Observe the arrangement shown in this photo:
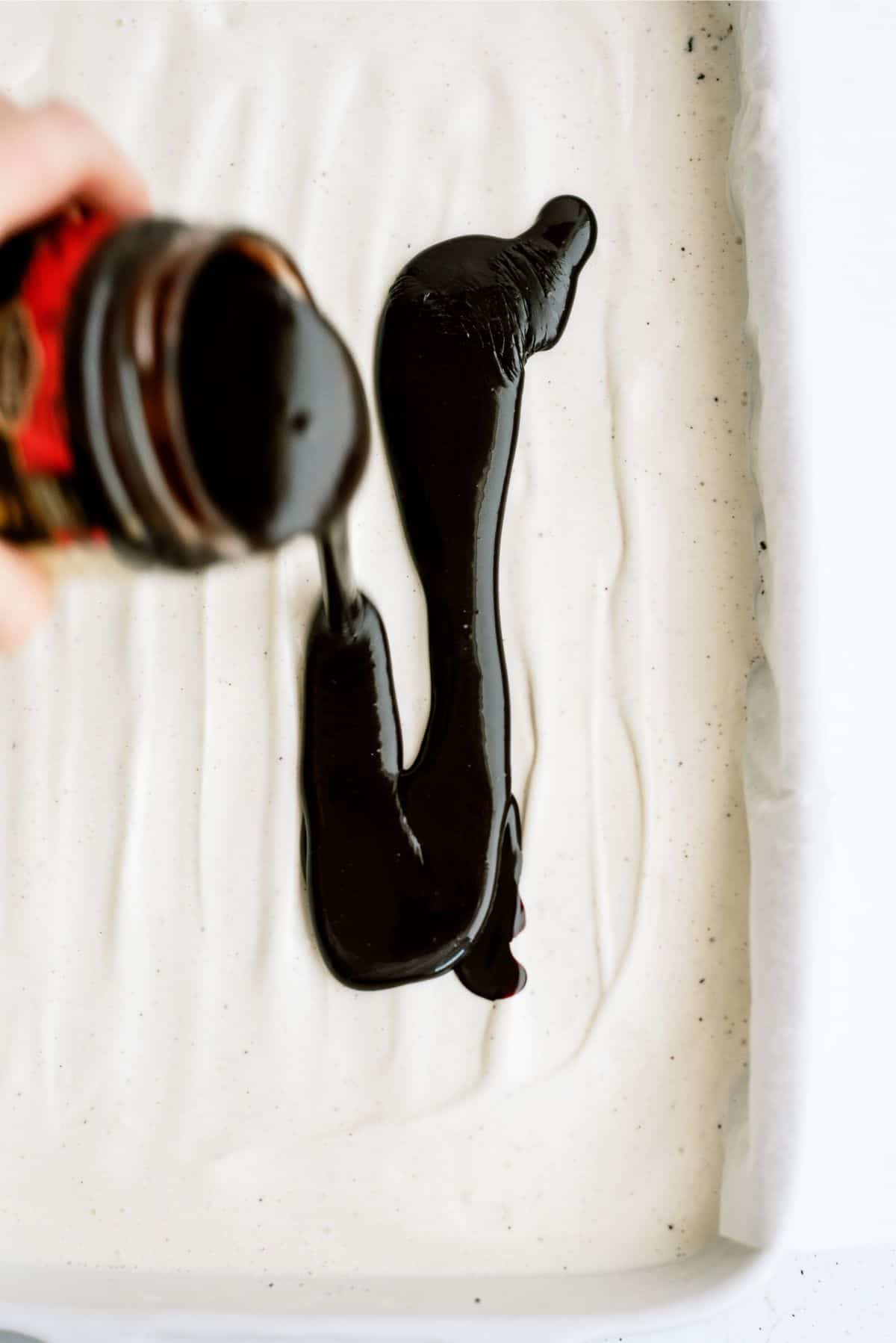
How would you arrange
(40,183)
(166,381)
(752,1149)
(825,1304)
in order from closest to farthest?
(166,381)
(40,183)
(752,1149)
(825,1304)

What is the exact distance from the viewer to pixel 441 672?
694 mm

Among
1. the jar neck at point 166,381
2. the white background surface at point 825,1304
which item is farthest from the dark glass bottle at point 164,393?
the white background surface at point 825,1304

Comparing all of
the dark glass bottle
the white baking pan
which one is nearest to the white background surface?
the white baking pan

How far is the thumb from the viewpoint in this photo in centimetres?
40

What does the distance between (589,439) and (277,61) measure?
0.35 meters

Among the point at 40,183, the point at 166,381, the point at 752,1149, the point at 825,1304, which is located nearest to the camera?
the point at 166,381

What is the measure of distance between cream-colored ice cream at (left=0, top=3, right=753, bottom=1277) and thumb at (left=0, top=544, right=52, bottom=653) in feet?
0.85

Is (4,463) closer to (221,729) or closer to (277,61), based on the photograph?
(221,729)

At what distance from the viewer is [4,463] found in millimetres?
352

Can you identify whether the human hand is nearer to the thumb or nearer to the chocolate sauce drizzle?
the thumb

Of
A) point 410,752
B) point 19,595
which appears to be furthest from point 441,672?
point 19,595

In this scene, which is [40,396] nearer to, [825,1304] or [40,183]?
[40,183]

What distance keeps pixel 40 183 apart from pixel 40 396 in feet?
0.54

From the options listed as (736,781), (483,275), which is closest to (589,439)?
(483,275)
